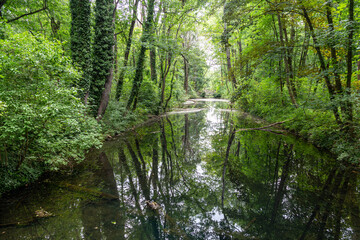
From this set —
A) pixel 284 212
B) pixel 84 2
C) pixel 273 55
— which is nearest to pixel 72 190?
pixel 284 212

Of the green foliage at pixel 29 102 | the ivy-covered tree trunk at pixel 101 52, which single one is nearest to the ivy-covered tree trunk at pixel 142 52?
the ivy-covered tree trunk at pixel 101 52

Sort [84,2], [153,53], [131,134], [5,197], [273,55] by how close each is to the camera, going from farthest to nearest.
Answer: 1. [153,53]
2. [131,134]
3. [273,55]
4. [84,2]
5. [5,197]

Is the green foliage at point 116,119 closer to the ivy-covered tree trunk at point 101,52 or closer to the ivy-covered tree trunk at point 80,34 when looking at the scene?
the ivy-covered tree trunk at point 101,52

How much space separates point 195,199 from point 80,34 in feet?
29.4

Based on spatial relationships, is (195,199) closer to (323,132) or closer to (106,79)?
(323,132)

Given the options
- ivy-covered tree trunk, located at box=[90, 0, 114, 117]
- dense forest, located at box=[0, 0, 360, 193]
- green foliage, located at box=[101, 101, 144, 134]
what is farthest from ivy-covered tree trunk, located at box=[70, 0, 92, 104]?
green foliage, located at box=[101, 101, 144, 134]

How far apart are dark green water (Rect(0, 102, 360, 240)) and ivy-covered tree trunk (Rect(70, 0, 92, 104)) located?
177 inches

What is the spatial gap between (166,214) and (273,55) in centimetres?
899

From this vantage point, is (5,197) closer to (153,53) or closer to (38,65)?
(38,65)

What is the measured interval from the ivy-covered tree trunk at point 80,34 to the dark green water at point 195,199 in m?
4.49

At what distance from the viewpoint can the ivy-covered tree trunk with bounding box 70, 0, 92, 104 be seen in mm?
8352

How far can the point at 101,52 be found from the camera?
9.74 m

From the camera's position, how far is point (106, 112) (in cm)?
1090

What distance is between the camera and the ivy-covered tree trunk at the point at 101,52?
962 centimetres
